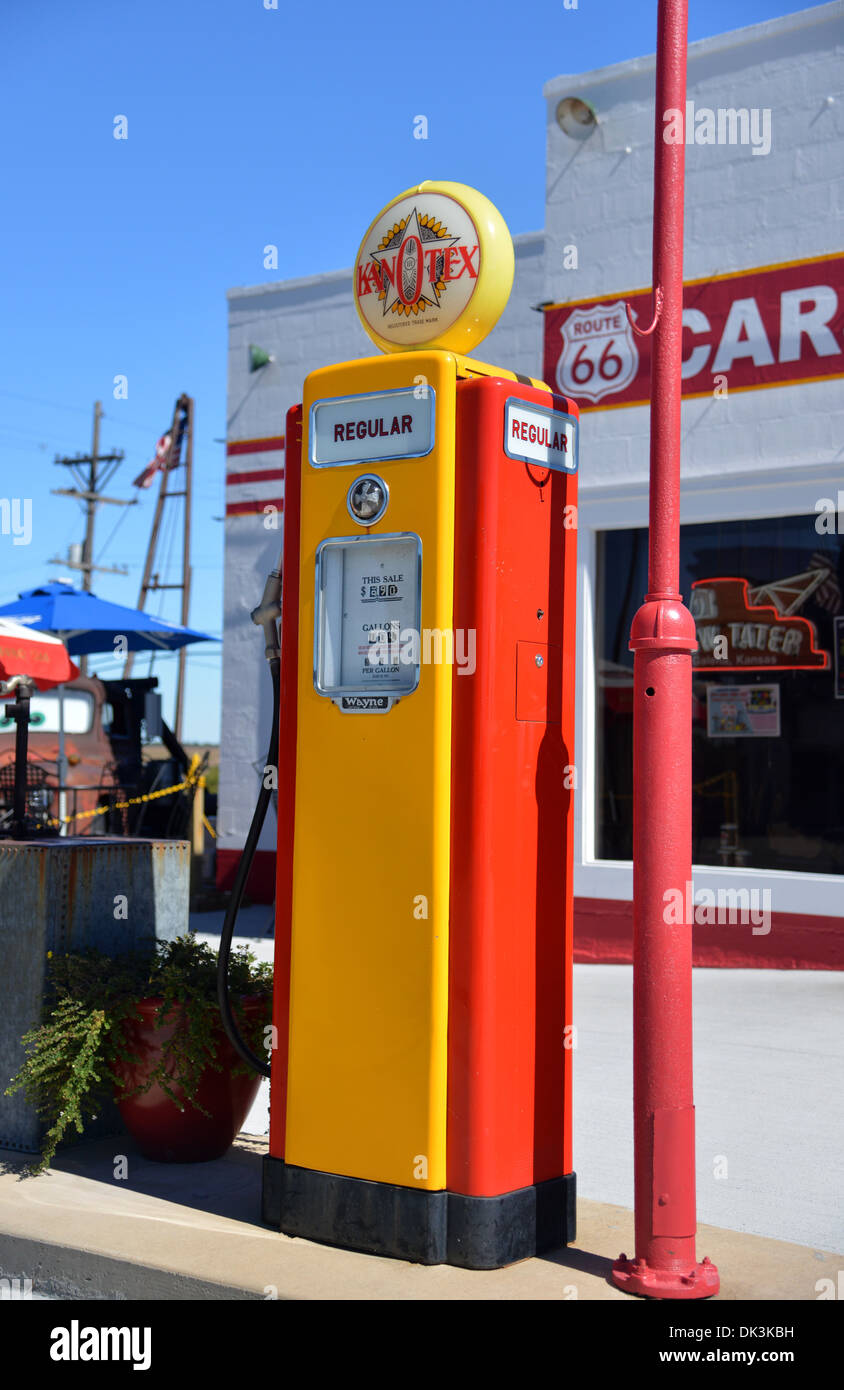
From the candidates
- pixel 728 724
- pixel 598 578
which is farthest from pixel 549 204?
pixel 728 724

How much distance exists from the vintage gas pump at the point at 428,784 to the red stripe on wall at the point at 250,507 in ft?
30.2

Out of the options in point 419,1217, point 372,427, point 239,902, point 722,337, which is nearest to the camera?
point 419,1217

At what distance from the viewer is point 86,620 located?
13.5 metres

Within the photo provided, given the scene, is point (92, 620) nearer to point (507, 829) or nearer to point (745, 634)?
point (745, 634)

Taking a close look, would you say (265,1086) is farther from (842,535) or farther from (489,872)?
(842,535)

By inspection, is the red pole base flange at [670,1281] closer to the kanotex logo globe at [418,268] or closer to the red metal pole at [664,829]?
the red metal pole at [664,829]

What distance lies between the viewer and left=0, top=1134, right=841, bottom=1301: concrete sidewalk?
367 cm

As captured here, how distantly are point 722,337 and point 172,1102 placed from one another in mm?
6874

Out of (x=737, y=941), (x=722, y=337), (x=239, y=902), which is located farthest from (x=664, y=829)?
(x=722, y=337)

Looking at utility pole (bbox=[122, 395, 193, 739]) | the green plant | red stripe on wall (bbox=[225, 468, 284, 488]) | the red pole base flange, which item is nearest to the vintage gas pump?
the red pole base flange

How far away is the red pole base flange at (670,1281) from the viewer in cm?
359

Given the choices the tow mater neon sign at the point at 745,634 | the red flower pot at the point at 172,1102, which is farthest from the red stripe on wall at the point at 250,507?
the red flower pot at the point at 172,1102

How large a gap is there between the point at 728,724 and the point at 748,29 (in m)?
4.81
